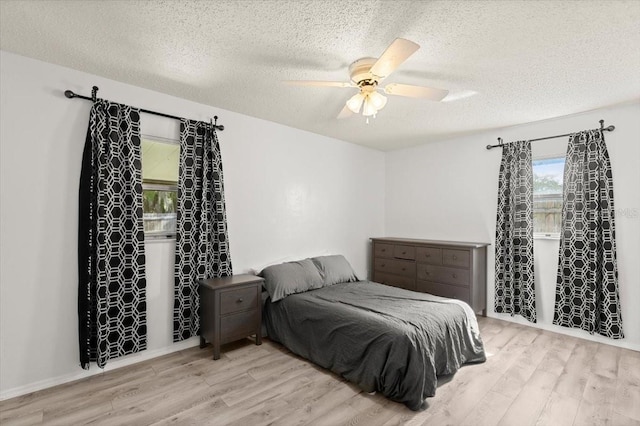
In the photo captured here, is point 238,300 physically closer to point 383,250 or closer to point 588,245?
point 383,250

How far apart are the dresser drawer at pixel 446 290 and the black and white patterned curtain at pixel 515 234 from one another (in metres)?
0.53

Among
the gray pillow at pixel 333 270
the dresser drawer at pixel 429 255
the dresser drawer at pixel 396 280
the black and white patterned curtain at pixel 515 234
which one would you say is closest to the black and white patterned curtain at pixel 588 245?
the black and white patterned curtain at pixel 515 234

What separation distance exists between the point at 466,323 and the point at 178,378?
2.44 m

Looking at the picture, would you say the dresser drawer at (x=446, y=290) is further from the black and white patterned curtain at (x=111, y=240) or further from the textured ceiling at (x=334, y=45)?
the black and white patterned curtain at (x=111, y=240)

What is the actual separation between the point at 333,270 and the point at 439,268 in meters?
1.34

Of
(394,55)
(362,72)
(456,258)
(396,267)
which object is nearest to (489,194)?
(456,258)

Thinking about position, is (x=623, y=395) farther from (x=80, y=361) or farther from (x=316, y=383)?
(x=80, y=361)

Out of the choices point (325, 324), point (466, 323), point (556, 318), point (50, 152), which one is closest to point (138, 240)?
point (50, 152)

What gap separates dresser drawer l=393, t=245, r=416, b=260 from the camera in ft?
13.4

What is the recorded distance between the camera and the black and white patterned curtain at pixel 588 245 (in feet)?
9.89

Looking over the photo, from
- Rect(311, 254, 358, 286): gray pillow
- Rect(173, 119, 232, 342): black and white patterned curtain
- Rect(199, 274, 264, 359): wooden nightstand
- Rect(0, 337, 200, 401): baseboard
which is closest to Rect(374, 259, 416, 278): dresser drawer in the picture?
Rect(311, 254, 358, 286): gray pillow

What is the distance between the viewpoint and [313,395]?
2219 mm

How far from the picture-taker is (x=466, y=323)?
2.63 m

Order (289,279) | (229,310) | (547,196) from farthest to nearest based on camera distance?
1. (547,196)
2. (289,279)
3. (229,310)
